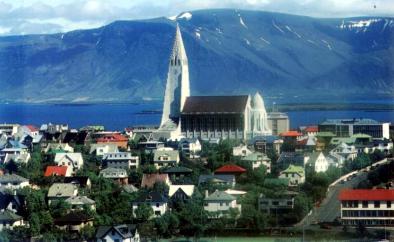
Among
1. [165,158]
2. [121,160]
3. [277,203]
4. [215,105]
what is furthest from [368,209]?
[215,105]

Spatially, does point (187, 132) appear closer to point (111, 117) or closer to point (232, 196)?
point (232, 196)

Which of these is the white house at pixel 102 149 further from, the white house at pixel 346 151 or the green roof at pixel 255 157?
the white house at pixel 346 151

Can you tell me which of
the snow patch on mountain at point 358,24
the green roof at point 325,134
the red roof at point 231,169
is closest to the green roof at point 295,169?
the red roof at point 231,169

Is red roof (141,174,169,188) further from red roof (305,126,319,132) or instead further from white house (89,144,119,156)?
red roof (305,126,319,132)

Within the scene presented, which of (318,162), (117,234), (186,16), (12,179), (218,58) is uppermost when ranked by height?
(186,16)

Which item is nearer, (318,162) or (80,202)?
(80,202)

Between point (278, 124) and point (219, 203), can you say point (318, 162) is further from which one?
point (278, 124)
